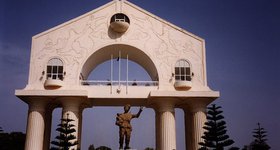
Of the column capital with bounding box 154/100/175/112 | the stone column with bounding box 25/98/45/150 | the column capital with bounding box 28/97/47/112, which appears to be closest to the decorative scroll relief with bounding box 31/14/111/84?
the column capital with bounding box 28/97/47/112

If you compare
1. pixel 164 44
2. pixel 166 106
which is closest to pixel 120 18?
pixel 164 44

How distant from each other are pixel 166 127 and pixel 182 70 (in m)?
4.42

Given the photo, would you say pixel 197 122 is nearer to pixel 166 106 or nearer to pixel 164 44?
pixel 166 106

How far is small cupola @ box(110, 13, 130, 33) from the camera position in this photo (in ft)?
79.1

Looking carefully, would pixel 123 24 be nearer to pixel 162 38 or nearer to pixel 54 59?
pixel 162 38

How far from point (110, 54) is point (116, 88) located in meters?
3.80

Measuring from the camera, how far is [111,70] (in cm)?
2470

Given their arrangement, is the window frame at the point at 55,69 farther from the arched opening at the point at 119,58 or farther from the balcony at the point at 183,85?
the balcony at the point at 183,85

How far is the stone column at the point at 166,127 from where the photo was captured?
22734 mm

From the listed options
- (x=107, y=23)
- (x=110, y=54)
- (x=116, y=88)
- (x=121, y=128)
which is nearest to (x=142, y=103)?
(x=116, y=88)

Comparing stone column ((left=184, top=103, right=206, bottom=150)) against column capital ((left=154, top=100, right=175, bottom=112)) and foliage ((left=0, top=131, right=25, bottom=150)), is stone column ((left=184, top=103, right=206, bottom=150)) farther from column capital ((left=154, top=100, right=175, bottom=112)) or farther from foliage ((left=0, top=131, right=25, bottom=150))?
foliage ((left=0, top=131, right=25, bottom=150))

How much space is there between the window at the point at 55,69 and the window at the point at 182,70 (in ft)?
27.8

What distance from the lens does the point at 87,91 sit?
22844 mm

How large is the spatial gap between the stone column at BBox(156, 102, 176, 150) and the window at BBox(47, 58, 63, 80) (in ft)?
24.8
